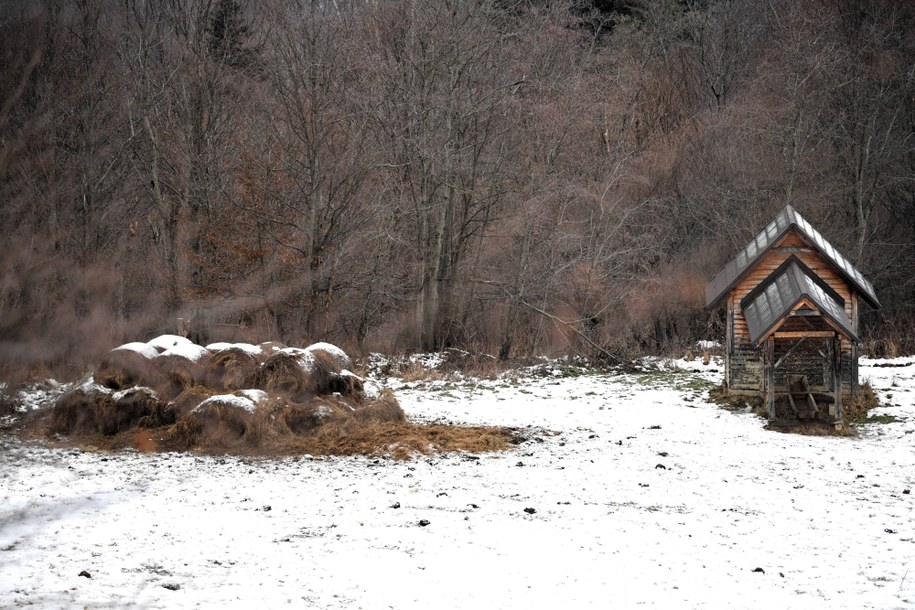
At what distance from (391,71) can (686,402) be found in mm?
13678

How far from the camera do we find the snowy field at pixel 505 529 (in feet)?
22.1

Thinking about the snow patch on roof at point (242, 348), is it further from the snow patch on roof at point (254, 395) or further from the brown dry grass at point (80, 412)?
the brown dry grass at point (80, 412)

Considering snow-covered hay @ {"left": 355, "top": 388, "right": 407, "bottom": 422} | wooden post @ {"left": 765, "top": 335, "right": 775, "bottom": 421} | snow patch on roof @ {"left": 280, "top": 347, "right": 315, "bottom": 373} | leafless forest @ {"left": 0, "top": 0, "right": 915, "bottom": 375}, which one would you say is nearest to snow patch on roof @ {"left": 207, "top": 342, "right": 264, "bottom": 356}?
snow patch on roof @ {"left": 280, "top": 347, "right": 315, "bottom": 373}

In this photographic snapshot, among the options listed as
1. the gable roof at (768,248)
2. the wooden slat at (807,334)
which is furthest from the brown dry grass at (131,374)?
the gable roof at (768,248)

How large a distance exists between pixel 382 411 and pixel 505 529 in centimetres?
539

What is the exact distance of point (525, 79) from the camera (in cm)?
2430

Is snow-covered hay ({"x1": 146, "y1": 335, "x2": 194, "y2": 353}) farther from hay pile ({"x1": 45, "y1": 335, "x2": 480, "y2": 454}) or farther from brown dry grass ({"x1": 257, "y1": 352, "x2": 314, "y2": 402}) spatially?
brown dry grass ({"x1": 257, "y1": 352, "x2": 314, "y2": 402})

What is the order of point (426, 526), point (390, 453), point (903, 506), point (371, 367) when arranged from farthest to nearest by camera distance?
point (371, 367), point (390, 453), point (903, 506), point (426, 526)

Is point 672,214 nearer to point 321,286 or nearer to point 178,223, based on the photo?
point 321,286

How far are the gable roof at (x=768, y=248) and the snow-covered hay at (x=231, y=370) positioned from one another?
9.91m

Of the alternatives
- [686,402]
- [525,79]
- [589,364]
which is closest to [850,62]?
[525,79]

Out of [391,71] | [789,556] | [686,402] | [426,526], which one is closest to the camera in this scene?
[789,556]

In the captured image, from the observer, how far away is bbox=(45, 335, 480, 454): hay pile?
1194 centimetres

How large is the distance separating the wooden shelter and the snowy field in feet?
6.81
